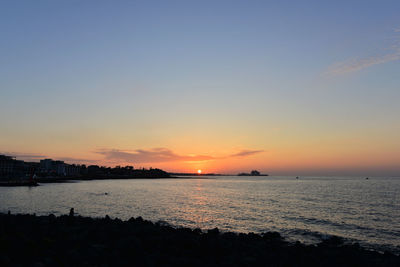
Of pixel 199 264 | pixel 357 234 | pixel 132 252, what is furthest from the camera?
pixel 357 234

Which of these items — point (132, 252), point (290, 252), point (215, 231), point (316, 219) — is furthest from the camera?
point (316, 219)

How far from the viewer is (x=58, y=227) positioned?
24.4 meters

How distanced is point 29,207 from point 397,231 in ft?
180

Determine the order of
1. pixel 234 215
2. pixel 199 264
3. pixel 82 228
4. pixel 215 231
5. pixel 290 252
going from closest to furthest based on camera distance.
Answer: pixel 199 264 < pixel 290 252 < pixel 82 228 < pixel 215 231 < pixel 234 215

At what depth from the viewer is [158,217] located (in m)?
42.5

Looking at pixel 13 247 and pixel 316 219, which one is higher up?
pixel 13 247

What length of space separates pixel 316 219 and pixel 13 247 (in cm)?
3766

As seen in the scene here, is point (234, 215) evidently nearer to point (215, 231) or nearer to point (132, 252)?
point (215, 231)


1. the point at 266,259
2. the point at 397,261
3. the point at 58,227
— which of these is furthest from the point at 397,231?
the point at 58,227

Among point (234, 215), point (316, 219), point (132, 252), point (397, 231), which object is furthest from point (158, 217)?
point (397, 231)

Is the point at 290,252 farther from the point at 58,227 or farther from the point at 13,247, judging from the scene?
the point at 58,227

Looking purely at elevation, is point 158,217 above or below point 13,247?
below

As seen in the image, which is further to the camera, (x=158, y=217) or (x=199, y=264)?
(x=158, y=217)

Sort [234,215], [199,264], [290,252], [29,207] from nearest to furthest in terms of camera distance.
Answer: [199,264] < [290,252] < [234,215] < [29,207]
